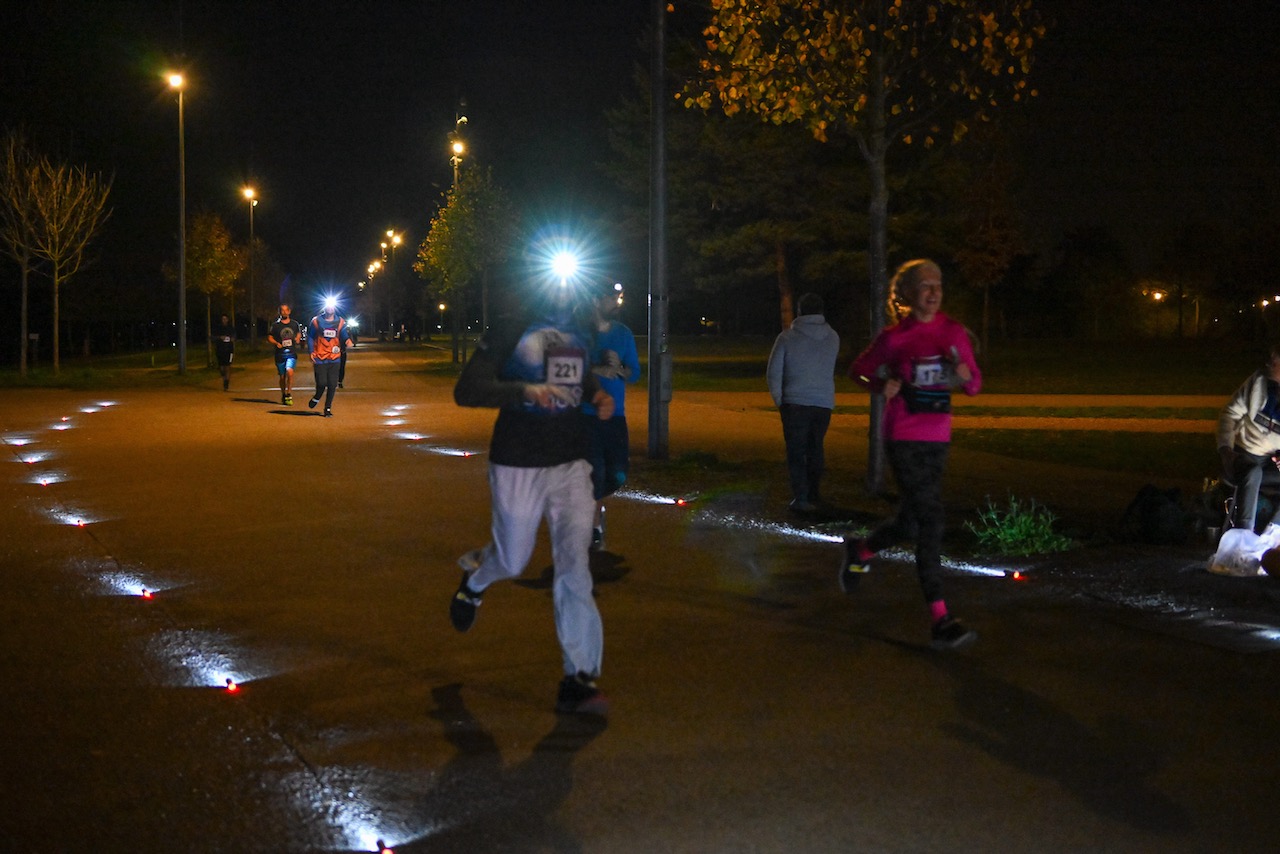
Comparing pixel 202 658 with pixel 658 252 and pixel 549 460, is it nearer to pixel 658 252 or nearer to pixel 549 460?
pixel 549 460

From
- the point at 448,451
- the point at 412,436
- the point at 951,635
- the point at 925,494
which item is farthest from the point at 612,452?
the point at 412,436

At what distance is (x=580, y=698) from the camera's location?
588 centimetres

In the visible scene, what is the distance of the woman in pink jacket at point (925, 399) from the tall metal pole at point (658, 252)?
283 inches

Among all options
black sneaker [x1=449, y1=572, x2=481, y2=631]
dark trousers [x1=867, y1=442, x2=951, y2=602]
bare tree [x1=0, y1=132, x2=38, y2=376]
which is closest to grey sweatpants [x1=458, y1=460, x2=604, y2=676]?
black sneaker [x1=449, y1=572, x2=481, y2=631]

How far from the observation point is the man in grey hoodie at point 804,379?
10.9 meters

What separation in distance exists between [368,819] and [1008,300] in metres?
91.2

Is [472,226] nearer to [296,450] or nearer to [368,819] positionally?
[296,450]

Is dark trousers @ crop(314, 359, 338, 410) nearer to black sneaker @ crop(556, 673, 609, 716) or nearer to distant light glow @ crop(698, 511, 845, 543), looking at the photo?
distant light glow @ crop(698, 511, 845, 543)

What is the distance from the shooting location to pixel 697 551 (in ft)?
32.1

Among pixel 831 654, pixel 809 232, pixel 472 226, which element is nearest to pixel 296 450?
pixel 831 654

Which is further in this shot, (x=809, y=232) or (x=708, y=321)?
(x=708, y=321)

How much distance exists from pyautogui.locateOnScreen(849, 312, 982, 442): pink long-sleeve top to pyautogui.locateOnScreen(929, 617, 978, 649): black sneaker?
948 millimetres

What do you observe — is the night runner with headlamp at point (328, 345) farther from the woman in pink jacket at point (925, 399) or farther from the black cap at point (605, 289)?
the woman in pink jacket at point (925, 399)

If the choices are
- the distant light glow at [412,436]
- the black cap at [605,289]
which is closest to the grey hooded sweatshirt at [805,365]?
the black cap at [605,289]
